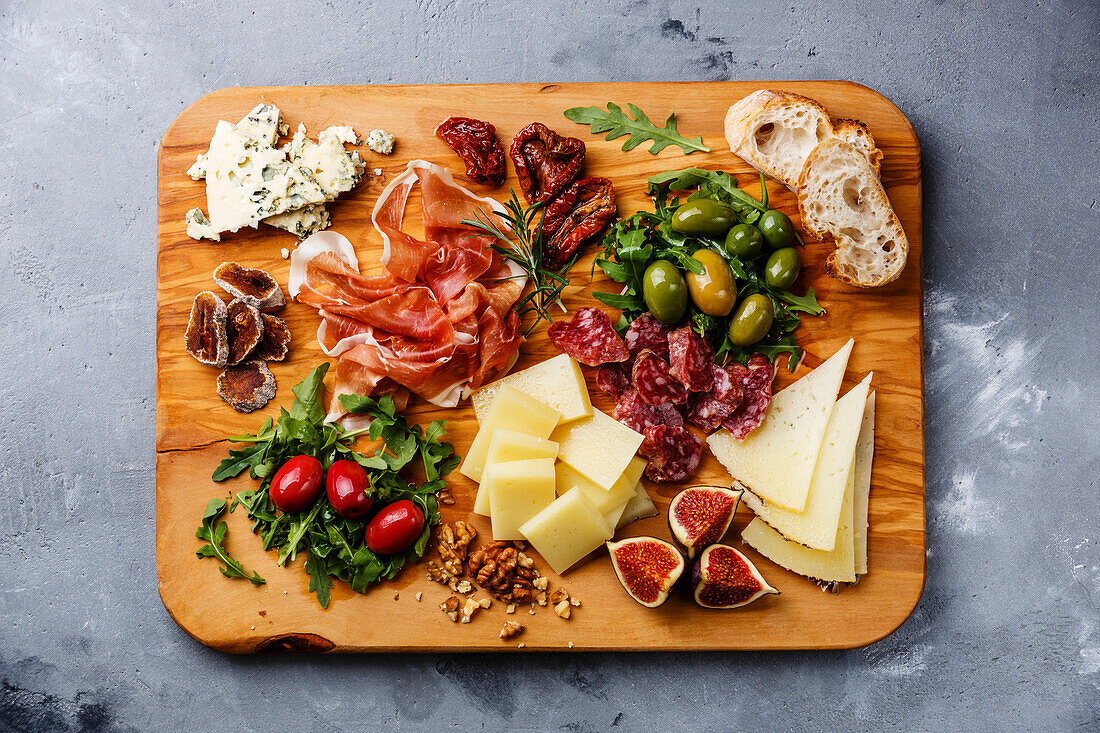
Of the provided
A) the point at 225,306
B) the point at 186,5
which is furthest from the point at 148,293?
the point at 186,5

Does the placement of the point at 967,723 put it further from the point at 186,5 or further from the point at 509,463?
the point at 186,5

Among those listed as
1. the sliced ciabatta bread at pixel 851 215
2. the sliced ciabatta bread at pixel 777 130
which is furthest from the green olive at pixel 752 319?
the sliced ciabatta bread at pixel 777 130

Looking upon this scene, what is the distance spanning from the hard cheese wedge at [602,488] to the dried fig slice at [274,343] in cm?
99

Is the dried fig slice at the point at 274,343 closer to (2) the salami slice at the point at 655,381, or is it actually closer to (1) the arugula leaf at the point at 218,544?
(1) the arugula leaf at the point at 218,544

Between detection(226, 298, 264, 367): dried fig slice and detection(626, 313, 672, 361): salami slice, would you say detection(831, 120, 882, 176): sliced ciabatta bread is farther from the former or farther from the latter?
detection(226, 298, 264, 367): dried fig slice

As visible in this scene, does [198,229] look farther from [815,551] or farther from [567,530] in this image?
[815,551]

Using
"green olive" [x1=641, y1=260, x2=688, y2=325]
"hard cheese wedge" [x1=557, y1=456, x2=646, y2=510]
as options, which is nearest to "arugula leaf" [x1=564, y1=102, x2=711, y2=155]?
"green olive" [x1=641, y1=260, x2=688, y2=325]

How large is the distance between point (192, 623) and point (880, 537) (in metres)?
2.27

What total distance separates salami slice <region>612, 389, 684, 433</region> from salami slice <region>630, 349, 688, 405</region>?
29 mm

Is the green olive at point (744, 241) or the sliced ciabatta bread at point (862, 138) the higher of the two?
the sliced ciabatta bread at point (862, 138)

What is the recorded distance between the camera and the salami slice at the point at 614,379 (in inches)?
Result: 83.8

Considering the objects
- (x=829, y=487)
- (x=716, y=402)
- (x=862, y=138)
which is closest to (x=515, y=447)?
(x=716, y=402)

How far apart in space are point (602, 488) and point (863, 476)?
2.80 feet

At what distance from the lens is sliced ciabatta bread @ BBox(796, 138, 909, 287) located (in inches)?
78.1
